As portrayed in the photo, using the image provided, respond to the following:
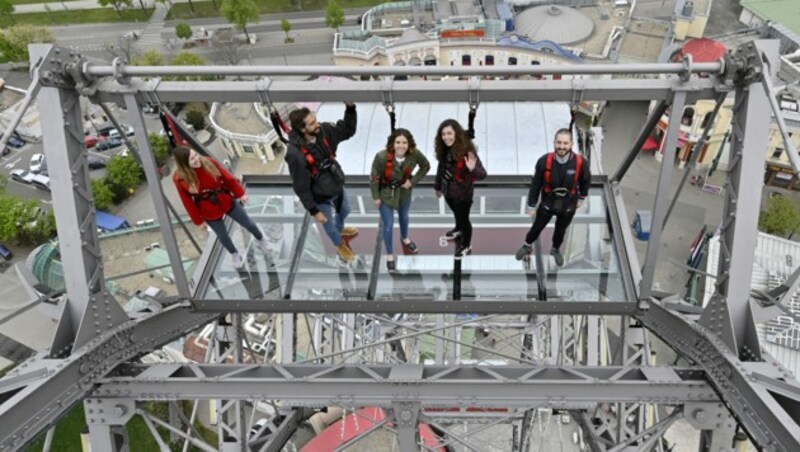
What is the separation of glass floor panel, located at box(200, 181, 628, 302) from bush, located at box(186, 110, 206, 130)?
48441 mm

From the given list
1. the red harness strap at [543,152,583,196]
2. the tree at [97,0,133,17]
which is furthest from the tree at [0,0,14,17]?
the red harness strap at [543,152,583,196]

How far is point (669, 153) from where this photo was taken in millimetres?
9070

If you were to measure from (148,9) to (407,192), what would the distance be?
8163 centimetres

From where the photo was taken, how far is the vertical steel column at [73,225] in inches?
361

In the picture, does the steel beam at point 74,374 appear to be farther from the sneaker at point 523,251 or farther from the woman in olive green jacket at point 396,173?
the sneaker at point 523,251

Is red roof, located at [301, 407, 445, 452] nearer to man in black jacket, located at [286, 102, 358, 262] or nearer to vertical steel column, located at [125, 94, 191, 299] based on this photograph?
man in black jacket, located at [286, 102, 358, 262]

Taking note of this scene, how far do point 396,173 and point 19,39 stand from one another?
72.9 meters

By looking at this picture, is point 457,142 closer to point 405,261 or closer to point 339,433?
point 405,261

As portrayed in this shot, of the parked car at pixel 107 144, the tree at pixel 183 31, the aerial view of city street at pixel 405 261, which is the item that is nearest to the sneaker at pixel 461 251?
the aerial view of city street at pixel 405 261

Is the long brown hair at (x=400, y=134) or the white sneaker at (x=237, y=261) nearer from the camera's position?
the long brown hair at (x=400, y=134)

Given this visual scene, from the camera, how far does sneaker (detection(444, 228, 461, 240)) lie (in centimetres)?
1176

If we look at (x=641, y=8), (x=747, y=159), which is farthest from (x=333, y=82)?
(x=641, y=8)

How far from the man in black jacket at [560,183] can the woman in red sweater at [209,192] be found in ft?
18.3

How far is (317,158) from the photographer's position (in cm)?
1006
